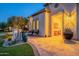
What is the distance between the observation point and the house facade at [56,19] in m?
4.58

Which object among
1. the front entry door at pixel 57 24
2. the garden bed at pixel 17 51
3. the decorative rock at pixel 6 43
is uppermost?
the front entry door at pixel 57 24

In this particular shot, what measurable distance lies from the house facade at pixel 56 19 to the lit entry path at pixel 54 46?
9 cm

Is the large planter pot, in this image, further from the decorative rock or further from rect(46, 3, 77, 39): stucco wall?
the decorative rock

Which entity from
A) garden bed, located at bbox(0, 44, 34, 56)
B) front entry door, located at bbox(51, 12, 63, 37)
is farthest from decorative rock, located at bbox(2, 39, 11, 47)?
front entry door, located at bbox(51, 12, 63, 37)

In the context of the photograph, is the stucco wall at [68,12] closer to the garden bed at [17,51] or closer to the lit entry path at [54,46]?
the lit entry path at [54,46]

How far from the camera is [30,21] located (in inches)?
183

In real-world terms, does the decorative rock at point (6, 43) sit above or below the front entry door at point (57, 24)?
below

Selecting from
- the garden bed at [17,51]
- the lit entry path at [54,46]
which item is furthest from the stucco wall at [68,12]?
the garden bed at [17,51]

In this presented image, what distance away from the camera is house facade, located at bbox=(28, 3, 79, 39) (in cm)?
458

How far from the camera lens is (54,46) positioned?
461 centimetres

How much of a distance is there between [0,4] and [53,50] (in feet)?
3.18

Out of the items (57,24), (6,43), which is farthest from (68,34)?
(6,43)

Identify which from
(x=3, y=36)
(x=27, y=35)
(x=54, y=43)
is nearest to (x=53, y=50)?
(x=54, y=43)

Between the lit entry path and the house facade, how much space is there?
0.09 m
